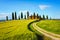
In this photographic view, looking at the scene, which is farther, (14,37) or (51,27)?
(51,27)

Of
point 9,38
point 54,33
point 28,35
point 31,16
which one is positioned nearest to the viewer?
point 9,38

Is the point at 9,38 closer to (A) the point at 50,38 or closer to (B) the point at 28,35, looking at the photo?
(B) the point at 28,35

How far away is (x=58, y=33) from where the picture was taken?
169ft

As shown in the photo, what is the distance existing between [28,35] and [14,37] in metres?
4.65

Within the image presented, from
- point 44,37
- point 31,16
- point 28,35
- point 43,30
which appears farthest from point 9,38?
point 31,16

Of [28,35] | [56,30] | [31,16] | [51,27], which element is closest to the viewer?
[28,35]

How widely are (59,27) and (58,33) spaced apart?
7.23 meters

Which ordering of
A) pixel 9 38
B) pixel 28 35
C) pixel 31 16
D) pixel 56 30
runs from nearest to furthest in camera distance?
pixel 9 38 < pixel 28 35 < pixel 56 30 < pixel 31 16

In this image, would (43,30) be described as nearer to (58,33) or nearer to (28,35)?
(58,33)

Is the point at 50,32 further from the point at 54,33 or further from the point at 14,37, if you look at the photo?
the point at 14,37

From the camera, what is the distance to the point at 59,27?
191 feet

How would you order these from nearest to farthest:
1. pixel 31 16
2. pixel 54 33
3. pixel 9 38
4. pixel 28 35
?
pixel 9 38, pixel 28 35, pixel 54 33, pixel 31 16

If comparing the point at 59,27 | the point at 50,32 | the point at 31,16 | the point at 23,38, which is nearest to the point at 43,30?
the point at 50,32

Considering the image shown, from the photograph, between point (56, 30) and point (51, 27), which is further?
point (51, 27)
